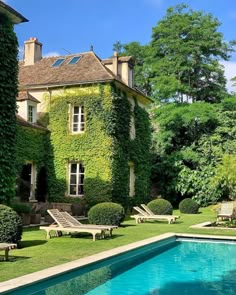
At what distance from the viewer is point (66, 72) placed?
2648 cm

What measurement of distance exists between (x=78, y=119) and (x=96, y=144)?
205 cm

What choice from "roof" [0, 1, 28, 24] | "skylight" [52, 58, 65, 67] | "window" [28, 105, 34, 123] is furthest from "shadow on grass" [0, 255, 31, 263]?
"skylight" [52, 58, 65, 67]

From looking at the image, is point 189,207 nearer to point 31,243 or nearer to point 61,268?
point 31,243

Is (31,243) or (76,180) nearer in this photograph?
(31,243)

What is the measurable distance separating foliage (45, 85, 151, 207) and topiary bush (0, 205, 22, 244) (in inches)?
508

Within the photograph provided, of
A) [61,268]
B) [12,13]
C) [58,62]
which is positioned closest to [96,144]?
[58,62]

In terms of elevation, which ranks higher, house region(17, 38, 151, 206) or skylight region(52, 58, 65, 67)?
skylight region(52, 58, 65, 67)

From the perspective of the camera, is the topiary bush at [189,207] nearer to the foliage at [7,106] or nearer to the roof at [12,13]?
the foliage at [7,106]

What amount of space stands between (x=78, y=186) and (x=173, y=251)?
12983 millimetres

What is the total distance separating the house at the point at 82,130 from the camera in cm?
2419

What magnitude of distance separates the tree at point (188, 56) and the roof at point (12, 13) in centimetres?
1702

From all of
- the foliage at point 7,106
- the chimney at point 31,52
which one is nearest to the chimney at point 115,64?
the chimney at point 31,52

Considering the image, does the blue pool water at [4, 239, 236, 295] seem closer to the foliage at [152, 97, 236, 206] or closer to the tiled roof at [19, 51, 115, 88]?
the tiled roof at [19, 51, 115, 88]

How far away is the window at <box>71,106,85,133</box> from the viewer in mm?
25359
